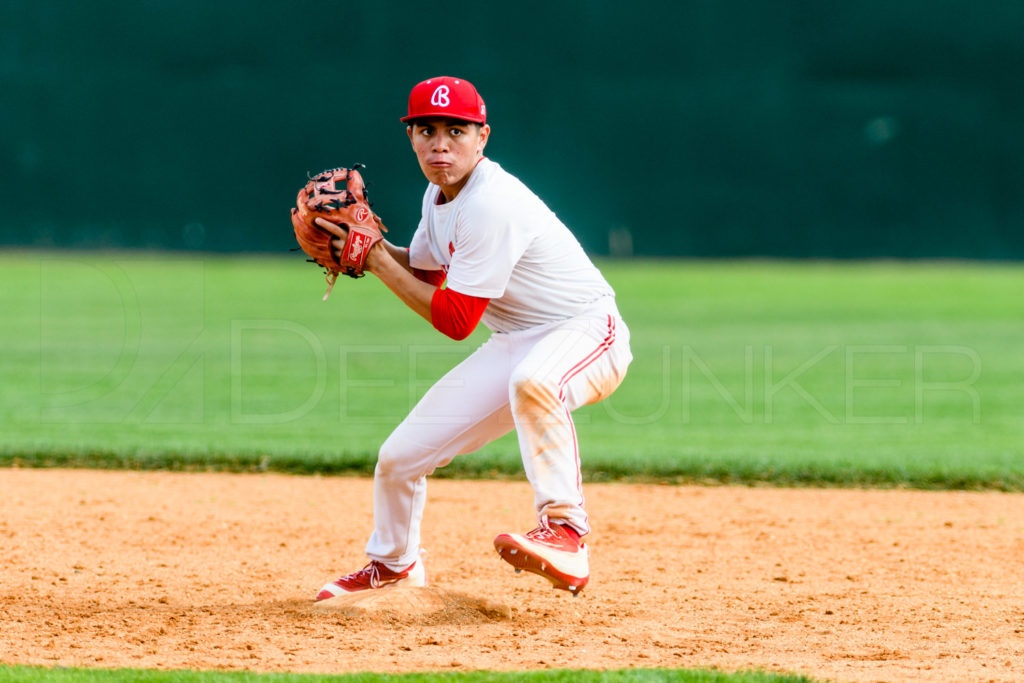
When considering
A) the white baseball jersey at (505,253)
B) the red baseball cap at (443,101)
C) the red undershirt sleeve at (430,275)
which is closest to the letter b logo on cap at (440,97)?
the red baseball cap at (443,101)

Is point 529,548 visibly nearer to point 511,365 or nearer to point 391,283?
point 511,365

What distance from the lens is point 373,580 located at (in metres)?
3.92

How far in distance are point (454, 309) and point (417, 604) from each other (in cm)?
102

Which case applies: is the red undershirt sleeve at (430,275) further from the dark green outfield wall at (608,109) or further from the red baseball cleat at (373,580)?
the dark green outfield wall at (608,109)

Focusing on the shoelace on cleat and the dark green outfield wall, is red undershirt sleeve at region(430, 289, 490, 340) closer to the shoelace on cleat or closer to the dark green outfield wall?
the shoelace on cleat

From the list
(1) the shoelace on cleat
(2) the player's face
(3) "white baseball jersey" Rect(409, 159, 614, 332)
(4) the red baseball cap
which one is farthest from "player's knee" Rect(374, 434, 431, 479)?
(4) the red baseball cap

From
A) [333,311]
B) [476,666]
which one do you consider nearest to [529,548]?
[476,666]

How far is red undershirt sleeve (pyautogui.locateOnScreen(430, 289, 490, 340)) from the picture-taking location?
11.4 ft

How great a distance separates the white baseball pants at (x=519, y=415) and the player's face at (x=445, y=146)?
595mm

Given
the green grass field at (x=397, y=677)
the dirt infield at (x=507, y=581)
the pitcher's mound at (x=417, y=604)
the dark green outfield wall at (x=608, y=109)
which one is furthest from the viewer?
the dark green outfield wall at (x=608, y=109)

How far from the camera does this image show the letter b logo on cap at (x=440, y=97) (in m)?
3.46

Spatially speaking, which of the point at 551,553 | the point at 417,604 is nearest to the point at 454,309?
the point at 551,553

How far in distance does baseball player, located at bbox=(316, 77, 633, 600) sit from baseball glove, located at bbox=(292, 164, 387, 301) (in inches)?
1.3

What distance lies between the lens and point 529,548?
332cm
